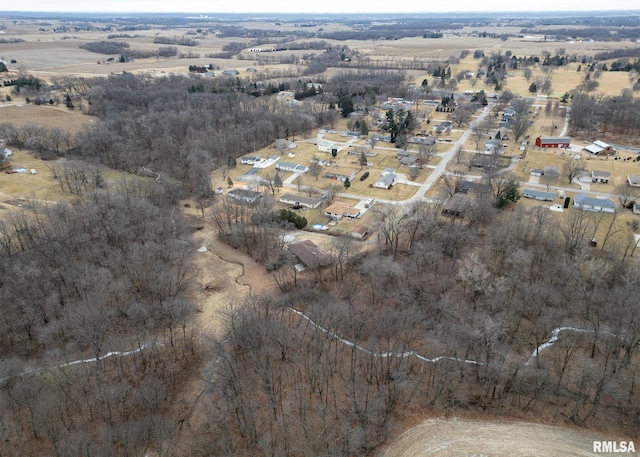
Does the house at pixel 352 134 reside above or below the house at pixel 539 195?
below

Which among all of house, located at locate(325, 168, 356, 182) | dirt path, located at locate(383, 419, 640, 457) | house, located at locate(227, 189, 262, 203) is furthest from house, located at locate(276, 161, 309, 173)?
dirt path, located at locate(383, 419, 640, 457)

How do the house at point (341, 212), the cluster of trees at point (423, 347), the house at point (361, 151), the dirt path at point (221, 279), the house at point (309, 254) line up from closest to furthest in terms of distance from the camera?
the cluster of trees at point (423, 347), the dirt path at point (221, 279), the house at point (309, 254), the house at point (341, 212), the house at point (361, 151)

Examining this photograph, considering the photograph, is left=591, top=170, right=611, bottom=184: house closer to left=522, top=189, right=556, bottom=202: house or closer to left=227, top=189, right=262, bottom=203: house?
left=522, top=189, right=556, bottom=202: house

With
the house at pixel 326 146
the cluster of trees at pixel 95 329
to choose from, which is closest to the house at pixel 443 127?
the house at pixel 326 146

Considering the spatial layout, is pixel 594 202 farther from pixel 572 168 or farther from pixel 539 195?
pixel 572 168

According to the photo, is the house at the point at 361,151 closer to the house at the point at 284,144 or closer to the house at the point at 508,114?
the house at the point at 284,144

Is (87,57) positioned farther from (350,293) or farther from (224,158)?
(350,293)
